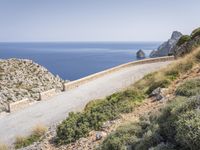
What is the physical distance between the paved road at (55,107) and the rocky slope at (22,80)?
16.3 meters

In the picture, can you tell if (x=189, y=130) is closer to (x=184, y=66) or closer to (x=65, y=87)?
(x=184, y=66)

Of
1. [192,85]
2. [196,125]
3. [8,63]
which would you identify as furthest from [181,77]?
[8,63]

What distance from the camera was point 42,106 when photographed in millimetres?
23969

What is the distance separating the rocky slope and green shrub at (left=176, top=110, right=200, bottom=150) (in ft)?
120

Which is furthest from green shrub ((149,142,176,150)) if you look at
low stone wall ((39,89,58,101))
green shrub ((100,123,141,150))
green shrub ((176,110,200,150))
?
low stone wall ((39,89,58,101))

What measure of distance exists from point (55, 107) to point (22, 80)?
2829 centimetres

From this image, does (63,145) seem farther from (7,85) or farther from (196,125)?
(7,85)

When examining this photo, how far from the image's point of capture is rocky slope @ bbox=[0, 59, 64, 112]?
145 ft

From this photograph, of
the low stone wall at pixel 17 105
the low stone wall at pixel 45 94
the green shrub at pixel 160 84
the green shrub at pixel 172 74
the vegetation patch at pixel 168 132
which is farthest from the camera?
the low stone wall at pixel 45 94

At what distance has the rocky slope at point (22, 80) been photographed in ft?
145

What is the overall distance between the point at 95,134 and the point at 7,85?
123 feet

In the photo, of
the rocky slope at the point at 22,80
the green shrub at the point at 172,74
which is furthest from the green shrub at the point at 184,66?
the rocky slope at the point at 22,80

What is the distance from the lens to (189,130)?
6121 millimetres

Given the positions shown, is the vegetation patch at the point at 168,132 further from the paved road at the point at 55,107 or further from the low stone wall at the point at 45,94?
the low stone wall at the point at 45,94
